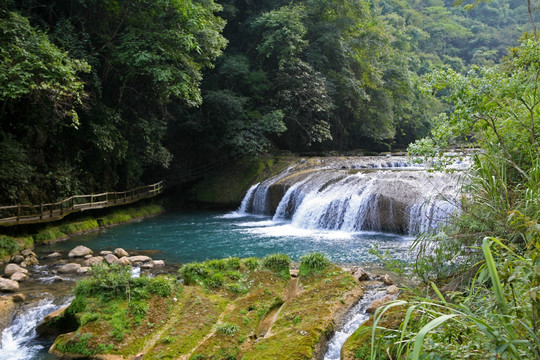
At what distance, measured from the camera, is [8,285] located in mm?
7500

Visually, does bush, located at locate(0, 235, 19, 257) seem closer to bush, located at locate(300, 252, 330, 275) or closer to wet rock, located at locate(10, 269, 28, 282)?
wet rock, located at locate(10, 269, 28, 282)

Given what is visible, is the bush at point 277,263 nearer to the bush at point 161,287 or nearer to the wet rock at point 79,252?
the bush at point 161,287

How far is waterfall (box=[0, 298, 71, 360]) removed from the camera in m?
5.41

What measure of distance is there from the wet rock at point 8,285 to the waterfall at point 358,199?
29.3 feet

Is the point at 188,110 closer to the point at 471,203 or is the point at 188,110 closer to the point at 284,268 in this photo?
the point at 284,268

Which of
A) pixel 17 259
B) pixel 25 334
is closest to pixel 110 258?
pixel 17 259

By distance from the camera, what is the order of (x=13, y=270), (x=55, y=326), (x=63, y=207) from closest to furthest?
(x=55, y=326) < (x=13, y=270) < (x=63, y=207)

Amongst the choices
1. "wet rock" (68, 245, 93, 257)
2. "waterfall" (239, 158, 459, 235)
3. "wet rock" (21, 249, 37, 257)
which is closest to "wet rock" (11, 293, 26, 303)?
"wet rock" (68, 245, 93, 257)

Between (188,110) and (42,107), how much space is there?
8.85 meters

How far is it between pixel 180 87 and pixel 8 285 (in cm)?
816

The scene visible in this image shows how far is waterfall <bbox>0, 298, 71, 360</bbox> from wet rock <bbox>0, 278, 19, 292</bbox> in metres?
1.03

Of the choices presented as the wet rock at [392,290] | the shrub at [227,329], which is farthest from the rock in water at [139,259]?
the wet rock at [392,290]

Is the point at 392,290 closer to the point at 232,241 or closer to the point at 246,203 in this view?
the point at 232,241

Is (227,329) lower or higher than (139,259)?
higher
